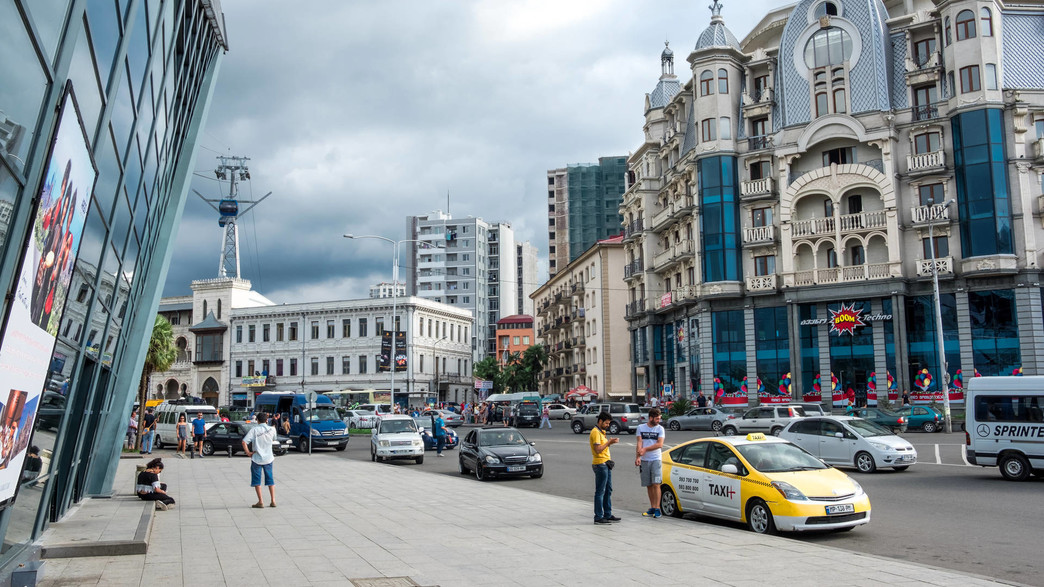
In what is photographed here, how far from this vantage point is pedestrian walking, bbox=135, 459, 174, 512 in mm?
15547

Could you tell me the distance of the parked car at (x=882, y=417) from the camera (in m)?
34.5

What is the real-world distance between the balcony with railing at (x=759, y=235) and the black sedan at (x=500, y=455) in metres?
32.9

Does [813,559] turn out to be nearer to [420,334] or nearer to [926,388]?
[926,388]

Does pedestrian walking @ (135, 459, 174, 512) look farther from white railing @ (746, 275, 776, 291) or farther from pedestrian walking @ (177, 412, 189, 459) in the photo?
white railing @ (746, 275, 776, 291)

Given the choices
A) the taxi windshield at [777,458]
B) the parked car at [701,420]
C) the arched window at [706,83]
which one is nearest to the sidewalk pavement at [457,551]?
the taxi windshield at [777,458]

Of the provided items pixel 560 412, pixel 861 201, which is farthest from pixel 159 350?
pixel 861 201

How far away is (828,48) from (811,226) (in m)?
11.3

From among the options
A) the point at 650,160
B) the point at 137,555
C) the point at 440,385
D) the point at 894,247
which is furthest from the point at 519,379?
the point at 137,555

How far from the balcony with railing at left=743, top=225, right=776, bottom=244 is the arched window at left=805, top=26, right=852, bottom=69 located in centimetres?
1067

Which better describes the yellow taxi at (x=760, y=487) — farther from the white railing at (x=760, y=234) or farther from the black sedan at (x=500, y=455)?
the white railing at (x=760, y=234)

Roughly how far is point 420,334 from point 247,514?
224 ft

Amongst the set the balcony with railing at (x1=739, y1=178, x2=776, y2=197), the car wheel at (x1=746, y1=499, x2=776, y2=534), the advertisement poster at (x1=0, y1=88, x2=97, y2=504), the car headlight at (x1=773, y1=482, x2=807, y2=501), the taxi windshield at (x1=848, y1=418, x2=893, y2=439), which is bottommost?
the car wheel at (x1=746, y1=499, x2=776, y2=534)

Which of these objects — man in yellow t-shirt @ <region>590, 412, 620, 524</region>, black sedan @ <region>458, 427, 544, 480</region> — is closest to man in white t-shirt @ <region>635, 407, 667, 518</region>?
man in yellow t-shirt @ <region>590, 412, 620, 524</region>

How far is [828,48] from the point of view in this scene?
50156mm
